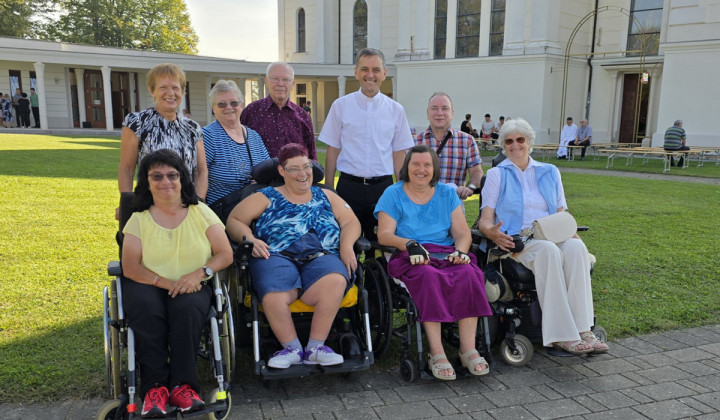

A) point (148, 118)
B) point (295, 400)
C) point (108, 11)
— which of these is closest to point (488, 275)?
point (295, 400)

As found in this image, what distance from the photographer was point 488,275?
3.68 metres

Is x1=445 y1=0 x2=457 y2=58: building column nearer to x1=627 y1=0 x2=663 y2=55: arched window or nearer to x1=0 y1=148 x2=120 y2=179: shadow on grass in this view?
x1=627 y1=0 x2=663 y2=55: arched window

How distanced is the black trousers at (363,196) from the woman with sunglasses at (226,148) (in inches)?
29.0

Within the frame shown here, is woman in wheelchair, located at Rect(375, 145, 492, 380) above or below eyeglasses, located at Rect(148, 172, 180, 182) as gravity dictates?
below

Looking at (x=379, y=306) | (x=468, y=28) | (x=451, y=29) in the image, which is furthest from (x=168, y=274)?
(x=451, y=29)

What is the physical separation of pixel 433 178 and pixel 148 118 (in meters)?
1.86

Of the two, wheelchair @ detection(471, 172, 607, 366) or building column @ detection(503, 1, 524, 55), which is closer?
wheelchair @ detection(471, 172, 607, 366)

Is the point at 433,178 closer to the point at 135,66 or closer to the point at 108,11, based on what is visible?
the point at 135,66

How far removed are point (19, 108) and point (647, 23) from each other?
2763cm

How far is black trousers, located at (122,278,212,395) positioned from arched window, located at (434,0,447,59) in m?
24.1

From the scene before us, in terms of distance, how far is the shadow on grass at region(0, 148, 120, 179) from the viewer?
11.4 meters

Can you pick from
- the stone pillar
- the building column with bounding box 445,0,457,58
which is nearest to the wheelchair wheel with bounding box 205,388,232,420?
the building column with bounding box 445,0,457,58

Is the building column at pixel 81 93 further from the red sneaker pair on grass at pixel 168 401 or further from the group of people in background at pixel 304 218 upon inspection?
the red sneaker pair on grass at pixel 168 401

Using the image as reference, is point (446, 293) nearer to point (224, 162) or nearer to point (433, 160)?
point (433, 160)
